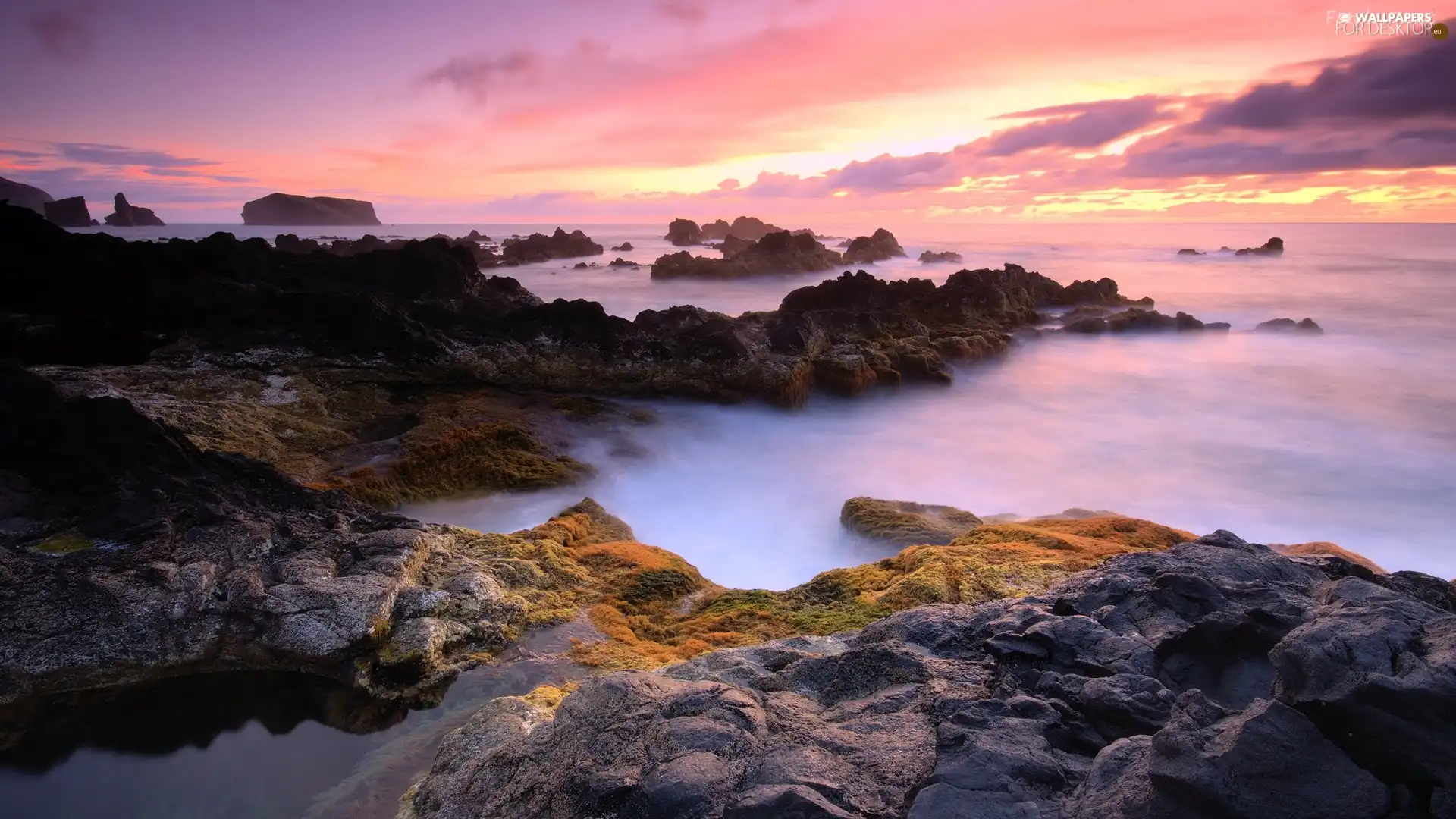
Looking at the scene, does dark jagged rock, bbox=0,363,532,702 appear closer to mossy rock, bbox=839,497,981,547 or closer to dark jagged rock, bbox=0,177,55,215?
mossy rock, bbox=839,497,981,547

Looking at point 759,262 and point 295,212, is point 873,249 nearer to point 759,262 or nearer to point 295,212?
point 759,262

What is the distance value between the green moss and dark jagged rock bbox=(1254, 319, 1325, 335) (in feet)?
121

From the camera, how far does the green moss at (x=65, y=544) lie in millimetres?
6152

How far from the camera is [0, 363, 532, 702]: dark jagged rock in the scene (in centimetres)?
554

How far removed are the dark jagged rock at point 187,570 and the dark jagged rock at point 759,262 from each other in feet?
132

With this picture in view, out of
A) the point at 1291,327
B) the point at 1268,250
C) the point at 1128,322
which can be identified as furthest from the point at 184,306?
the point at 1268,250

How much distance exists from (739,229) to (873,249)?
44.2 meters

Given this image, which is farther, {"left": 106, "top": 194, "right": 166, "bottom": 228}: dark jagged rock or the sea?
{"left": 106, "top": 194, "right": 166, "bottom": 228}: dark jagged rock

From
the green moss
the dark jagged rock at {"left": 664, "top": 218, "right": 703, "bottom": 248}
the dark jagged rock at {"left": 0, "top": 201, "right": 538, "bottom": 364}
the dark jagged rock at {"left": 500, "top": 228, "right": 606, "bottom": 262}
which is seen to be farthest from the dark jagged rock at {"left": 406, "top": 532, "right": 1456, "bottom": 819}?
the dark jagged rock at {"left": 664, "top": 218, "right": 703, "bottom": 248}

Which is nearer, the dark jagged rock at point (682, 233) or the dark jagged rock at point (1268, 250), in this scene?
the dark jagged rock at point (1268, 250)

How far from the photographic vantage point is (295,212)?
142 m

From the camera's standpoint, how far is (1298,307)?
36031 mm

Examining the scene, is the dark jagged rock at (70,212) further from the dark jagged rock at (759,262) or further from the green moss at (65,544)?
the green moss at (65,544)

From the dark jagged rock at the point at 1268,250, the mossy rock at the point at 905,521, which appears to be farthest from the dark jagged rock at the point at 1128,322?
the dark jagged rock at the point at 1268,250
